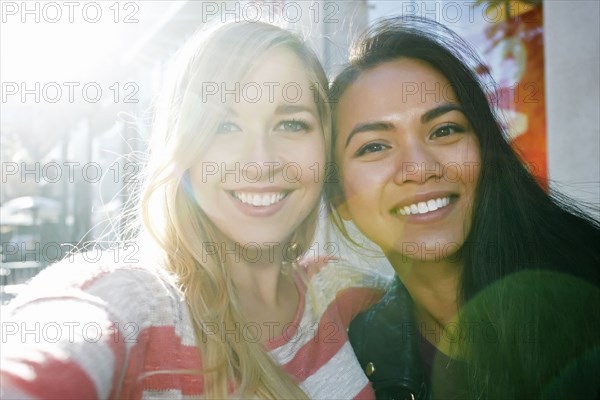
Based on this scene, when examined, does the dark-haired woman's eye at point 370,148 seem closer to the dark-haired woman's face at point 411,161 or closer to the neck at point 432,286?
the dark-haired woman's face at point 411,161

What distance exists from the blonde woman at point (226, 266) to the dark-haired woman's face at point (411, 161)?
173mm

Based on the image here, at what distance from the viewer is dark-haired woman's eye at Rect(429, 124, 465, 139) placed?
225 cm

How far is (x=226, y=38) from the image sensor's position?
1.94 metres

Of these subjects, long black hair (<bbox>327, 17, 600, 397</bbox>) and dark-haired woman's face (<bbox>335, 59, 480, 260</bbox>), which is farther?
dark-haired woman's face (<bbox>335, 59, 480, 260</bbox>)

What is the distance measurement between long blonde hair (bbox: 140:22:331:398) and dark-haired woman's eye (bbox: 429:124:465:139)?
2.31 feet

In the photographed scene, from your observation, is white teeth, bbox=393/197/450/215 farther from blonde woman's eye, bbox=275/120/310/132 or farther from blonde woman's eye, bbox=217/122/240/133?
blonde woman's eye, bbox=217/122/240/133

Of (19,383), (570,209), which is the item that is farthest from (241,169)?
(570,209)

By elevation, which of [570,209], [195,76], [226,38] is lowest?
[570,209]

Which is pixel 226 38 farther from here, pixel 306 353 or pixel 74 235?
pixel 74 235

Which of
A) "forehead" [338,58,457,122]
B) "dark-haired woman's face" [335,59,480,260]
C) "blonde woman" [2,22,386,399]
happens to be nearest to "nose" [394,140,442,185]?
"dark-haired woman's face" [335,59,480,260]

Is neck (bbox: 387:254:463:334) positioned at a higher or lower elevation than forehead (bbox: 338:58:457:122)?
lower

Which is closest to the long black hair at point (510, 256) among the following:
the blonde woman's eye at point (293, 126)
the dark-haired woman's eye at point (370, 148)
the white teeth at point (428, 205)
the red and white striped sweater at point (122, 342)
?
the white teeth at point (428, 205)

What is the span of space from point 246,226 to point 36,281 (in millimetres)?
750

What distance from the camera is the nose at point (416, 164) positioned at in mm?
2176
